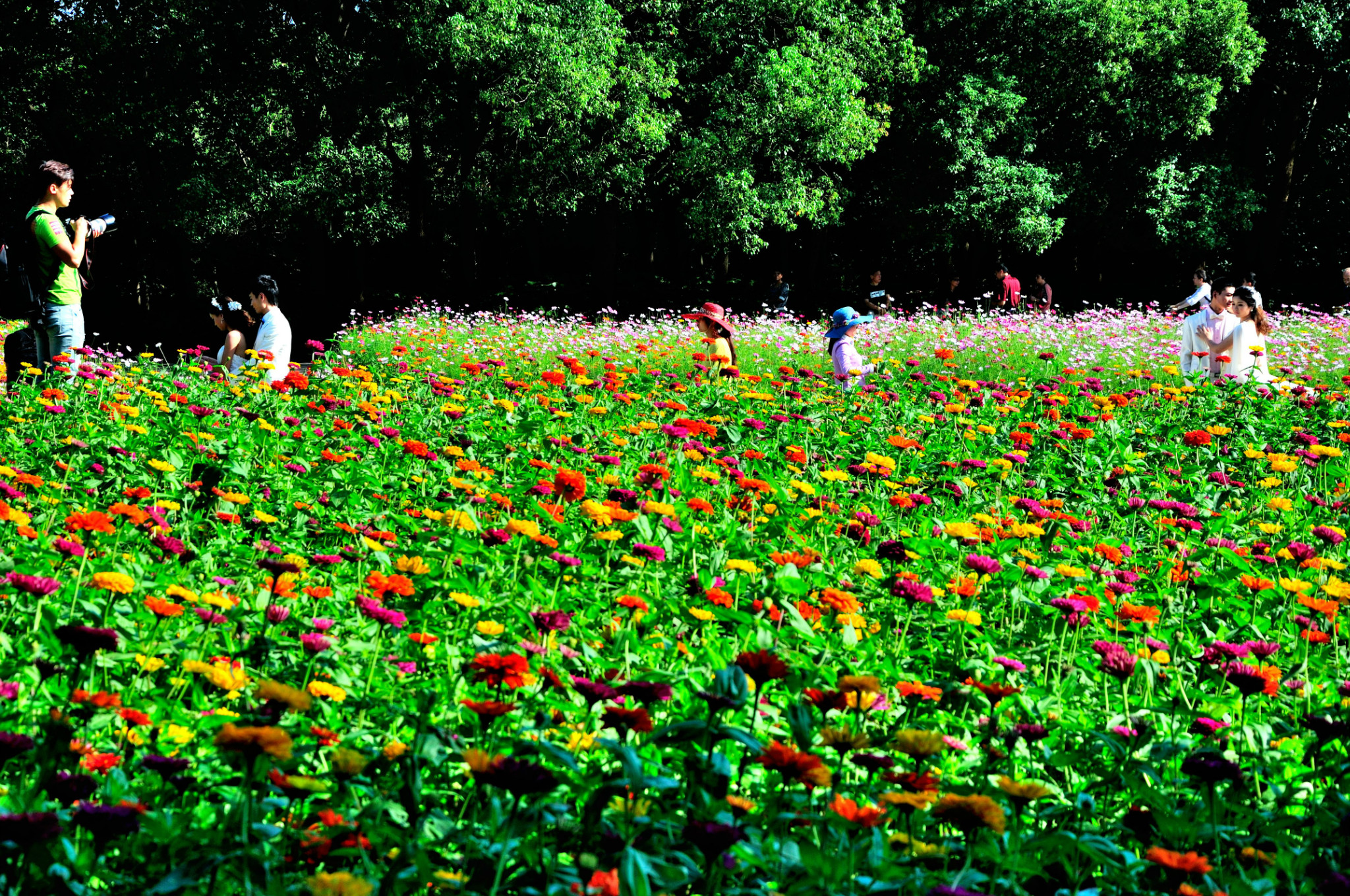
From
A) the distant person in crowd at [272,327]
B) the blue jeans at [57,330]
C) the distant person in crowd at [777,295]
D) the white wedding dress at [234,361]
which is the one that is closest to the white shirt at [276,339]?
the distant person in crowd at [272,327]

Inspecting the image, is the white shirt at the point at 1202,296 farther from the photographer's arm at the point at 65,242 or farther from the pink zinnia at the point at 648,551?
the pink zinnia at the point at 648,551

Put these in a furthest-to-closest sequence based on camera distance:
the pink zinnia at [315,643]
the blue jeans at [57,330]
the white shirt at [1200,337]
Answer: the white shirt at [1200,337] → the blue jeans at [57,330] → the pink zinnia at [315,643]

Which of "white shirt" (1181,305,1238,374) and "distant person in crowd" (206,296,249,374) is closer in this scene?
"distant person in crowd" (206,296,249,374)

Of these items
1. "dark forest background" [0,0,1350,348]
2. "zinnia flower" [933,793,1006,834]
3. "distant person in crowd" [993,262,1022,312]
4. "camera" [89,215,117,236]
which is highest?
"dark forest background" [0,0,1350,348]

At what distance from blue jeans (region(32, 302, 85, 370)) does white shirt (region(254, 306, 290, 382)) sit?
103 centimetres

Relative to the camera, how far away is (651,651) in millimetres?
3168

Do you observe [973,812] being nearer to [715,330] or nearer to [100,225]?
[100,225]

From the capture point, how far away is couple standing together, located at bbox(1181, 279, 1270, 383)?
8359mm

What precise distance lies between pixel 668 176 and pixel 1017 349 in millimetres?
10605

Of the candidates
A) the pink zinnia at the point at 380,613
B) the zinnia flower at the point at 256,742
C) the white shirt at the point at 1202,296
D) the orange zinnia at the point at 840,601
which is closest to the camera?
the zinnia flower at the point at 256,742

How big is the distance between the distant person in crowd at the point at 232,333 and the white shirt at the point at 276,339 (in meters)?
0.21

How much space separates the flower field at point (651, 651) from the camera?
5.85 ft

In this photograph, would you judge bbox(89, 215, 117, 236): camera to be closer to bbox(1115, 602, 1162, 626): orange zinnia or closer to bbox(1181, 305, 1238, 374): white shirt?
bbox(1115, 602, 1162, 626): orange zinnia

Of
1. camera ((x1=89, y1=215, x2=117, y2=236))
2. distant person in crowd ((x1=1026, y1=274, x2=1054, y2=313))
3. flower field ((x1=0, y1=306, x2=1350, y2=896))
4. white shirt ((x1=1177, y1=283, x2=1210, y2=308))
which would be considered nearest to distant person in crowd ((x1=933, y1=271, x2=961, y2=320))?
distant person in crowd ((x1=1026, y1=274, x2=1054, y2=313))
